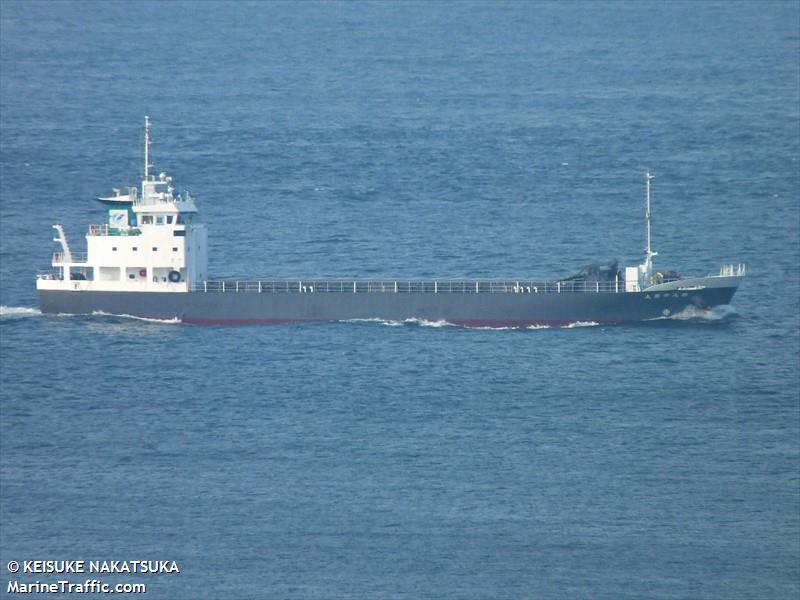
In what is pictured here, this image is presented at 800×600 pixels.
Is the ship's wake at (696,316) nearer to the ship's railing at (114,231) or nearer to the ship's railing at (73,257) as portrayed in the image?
the ship's railing at (114,231)

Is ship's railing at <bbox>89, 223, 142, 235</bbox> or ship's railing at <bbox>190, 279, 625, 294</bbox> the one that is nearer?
ship's railing at <bbox>190, 279, 625, 294</bbox>

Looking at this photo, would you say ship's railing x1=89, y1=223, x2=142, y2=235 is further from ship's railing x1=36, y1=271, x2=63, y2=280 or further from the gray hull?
the gray hull

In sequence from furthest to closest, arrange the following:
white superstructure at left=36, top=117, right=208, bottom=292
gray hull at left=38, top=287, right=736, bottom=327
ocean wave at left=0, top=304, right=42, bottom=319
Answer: white superstructure at left=36, top=117, right=208, bottom=292 → ocean wave at left=0, top=304, right=42, bottom=319 → gray hull at left=38, top=287, right=736, bottom=327

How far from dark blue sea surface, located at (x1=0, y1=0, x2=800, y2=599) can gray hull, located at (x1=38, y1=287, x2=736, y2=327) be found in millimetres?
983

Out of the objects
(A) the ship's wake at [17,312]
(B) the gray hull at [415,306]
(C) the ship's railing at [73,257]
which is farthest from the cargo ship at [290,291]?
(A) the ship's wake at [17,312]

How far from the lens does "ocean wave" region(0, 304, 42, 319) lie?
279 ft

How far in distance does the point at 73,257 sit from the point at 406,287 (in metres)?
17.7

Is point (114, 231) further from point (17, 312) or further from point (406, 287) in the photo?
point (406, 287)

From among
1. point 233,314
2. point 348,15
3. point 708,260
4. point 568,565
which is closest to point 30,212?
point 233,314

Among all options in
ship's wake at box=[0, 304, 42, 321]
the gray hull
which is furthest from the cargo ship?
ship's wake at box=[0, 304, 42, 321]

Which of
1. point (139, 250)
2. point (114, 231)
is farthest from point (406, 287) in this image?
point (114, 231)

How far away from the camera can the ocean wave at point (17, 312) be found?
85.2m

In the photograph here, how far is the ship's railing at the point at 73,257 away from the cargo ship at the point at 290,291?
0.15m

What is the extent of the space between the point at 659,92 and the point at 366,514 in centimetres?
9289
